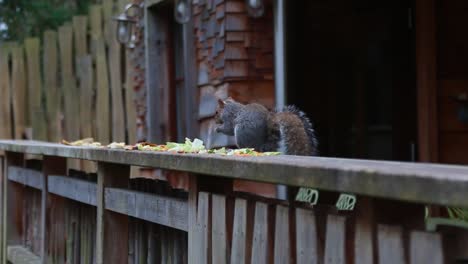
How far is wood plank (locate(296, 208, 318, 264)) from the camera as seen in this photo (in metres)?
2.05

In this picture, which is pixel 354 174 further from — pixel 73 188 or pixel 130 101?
pixel 130 101

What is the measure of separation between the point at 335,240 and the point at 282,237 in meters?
0.26

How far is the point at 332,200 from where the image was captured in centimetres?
593

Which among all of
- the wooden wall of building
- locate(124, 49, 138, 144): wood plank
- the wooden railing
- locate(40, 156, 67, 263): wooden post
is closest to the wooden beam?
the wooden wall of building

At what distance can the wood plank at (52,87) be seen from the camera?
980 centimetres

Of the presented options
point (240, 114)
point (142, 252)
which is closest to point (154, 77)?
point (240, 114)

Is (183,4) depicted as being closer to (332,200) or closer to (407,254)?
(332,200)

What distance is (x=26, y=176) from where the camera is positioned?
553cm

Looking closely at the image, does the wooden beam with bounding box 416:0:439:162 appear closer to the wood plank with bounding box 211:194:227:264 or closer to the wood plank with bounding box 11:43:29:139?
the wood plank with bounding box 211:194:227:264

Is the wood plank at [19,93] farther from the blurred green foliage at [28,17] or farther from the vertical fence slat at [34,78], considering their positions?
the blurred green foliage at [28,17]

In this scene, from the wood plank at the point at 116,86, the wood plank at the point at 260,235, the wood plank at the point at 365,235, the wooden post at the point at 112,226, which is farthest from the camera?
the wood plank at the point at 116,86

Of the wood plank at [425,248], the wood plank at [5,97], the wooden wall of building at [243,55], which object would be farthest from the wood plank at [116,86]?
the wood plank at [425,248]

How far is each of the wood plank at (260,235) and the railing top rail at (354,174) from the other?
0.13m

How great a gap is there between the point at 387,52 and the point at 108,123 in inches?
126
